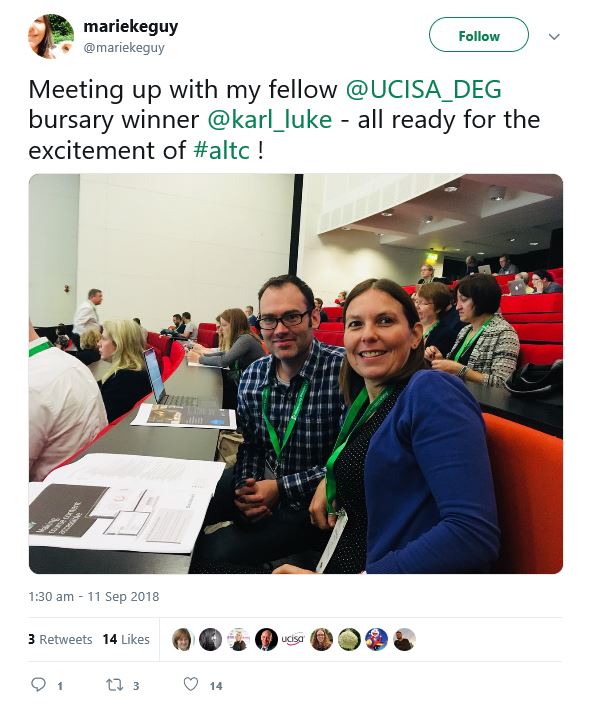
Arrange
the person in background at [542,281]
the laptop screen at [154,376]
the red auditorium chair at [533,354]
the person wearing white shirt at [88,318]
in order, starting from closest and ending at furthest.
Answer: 1. the laptop screen at [154,376]
2. the red auditorium chair at [533,354]
3. the person wearing white shirt at [88,318]
4. the person in background at [542,281]

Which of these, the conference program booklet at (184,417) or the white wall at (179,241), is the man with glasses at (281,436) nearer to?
the conference program booklet at (184,417)

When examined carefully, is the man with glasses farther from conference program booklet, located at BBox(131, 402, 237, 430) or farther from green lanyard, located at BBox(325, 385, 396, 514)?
green lanyard, located at BBox(325, 385, 396, 514)

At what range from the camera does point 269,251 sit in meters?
9.70

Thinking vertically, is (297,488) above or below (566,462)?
below
